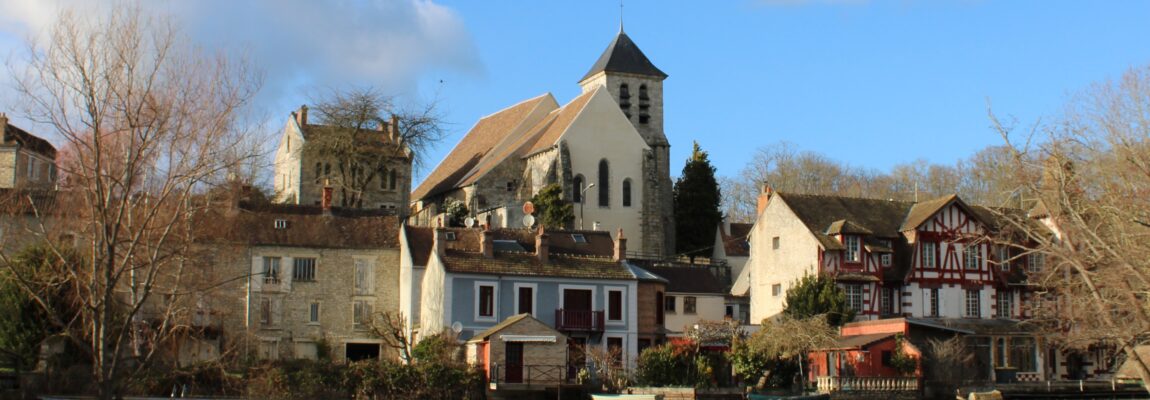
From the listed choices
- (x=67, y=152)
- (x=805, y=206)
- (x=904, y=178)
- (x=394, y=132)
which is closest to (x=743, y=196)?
(x=904, y=178)

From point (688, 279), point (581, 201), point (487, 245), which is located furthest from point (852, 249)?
point (581, 201)

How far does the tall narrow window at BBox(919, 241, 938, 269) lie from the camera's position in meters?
49.3

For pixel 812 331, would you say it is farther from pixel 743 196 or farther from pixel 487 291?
pixel 743 196

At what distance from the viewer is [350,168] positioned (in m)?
67.0

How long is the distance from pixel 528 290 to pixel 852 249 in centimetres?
1304

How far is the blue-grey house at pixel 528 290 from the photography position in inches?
1699

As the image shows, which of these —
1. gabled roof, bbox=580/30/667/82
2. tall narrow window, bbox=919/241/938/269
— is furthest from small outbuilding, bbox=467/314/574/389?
gabled roof, bbox=580/30/667/82

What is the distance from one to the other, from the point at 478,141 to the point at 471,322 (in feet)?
124

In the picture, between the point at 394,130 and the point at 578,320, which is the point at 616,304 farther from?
the point at 394,130

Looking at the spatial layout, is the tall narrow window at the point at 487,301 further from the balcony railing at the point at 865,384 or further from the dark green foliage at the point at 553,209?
the dark green foliage at the point at 553,209

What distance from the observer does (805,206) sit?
50531 mm

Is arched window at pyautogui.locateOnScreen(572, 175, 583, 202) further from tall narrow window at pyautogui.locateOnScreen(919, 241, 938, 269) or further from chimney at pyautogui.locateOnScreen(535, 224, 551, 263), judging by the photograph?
tall narrow window at pyautogui.locateOnScreen(919, 241, 938, 269)

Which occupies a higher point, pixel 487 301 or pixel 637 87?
pixel 637 87

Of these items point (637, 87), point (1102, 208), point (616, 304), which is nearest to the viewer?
point (1102, 208)
